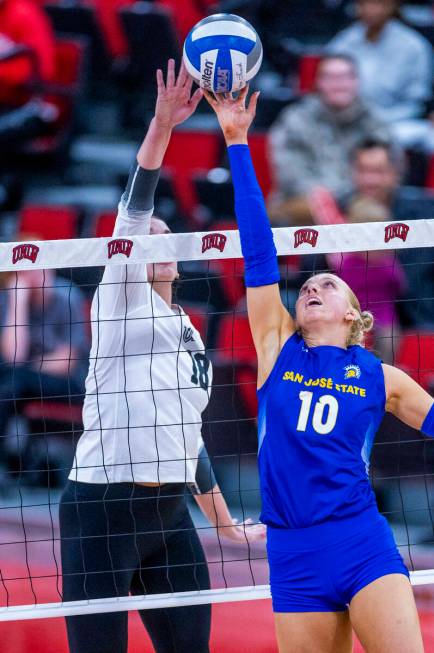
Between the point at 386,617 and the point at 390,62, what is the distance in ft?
19.4

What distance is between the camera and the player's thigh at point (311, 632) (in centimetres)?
352

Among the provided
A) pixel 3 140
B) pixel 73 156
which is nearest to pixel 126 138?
pixel 73 156

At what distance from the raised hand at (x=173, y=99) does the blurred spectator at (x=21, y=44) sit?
5.06 meters

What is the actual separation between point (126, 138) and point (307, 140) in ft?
7.86

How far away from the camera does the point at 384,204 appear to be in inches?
279

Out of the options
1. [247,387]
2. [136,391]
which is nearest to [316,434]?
[136,391]

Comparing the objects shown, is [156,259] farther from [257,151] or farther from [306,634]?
[257,151]

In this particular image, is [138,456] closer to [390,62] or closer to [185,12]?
[390,62]

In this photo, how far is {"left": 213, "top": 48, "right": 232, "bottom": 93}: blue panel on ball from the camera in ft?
13.0

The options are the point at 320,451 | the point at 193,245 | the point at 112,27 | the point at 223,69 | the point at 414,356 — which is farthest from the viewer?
the point at 112,27

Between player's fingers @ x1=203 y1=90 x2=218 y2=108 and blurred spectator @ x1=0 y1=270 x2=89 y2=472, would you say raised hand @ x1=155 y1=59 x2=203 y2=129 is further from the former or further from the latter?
blurred spectator @ x1=0 y1=270 x2=89 y2=472

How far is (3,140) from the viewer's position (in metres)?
9.01

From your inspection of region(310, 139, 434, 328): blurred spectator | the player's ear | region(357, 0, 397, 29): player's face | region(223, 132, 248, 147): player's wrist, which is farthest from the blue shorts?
region(357, 0, 397, 29): player's face

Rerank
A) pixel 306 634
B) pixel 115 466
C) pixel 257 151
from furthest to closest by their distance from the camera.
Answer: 1. pixel 257 151
2. pixel 115 466
3. pixel 306 634
